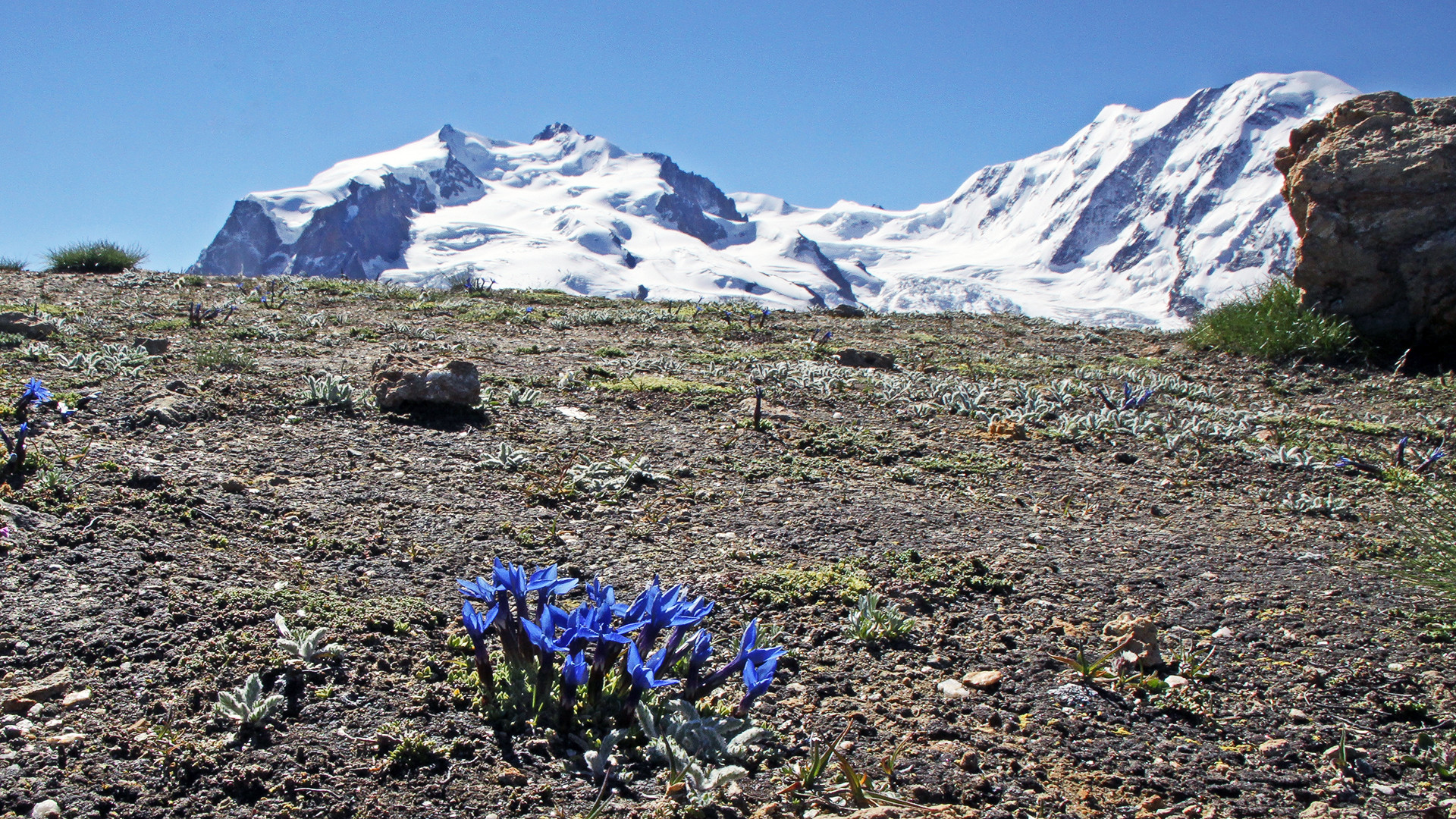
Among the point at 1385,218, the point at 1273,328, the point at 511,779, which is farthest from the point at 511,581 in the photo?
the point at 1385,218

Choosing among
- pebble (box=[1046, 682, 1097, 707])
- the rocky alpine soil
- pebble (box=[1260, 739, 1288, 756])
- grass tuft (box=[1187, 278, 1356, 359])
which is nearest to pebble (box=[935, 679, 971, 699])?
the rocky alpine soil

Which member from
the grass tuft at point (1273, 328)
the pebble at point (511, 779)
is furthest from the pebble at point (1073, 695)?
the grass tuft at point (1273, 328)

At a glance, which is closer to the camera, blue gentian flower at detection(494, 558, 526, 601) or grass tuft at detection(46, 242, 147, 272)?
blue gentian flower at detection(494, 558, 526, 601)

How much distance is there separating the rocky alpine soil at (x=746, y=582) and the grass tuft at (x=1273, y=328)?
2270mm

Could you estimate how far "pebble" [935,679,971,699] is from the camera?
7.84 ft

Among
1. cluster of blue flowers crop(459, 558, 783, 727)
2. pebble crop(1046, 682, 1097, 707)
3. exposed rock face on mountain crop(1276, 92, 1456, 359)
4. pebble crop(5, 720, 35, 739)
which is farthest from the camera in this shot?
exposed rock face on mountain crop(1276, 92, 1456, 359)

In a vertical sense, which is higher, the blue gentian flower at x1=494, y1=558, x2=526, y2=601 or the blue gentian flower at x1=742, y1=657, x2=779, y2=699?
the blue gentian flower at x1=494, y1=558, x2=526, y2=601

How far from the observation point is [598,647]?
2.08 metres

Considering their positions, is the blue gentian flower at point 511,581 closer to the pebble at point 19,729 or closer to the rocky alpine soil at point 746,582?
the rocky alpine soil at point 746,582

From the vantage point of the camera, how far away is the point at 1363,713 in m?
2.28

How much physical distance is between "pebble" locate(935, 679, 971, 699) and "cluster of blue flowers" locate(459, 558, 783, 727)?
550 mm

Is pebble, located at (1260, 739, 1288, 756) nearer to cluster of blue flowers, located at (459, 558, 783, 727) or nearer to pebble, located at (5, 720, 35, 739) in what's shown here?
cluster of blue flowers, located at (459, 558, 783, 727)

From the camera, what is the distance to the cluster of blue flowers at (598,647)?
2055mm

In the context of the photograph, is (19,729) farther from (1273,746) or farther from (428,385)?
(428,385)
